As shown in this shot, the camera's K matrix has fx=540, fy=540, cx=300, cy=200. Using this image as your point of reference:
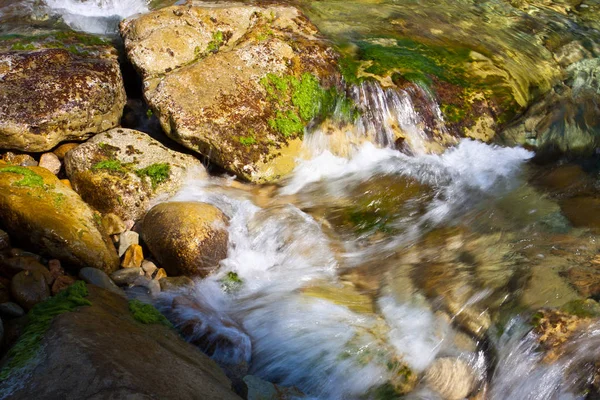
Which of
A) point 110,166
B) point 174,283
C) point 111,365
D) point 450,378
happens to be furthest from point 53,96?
point 450,378

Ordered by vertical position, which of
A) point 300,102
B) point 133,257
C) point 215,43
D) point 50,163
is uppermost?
point 215,43

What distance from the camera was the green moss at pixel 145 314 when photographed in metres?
3.96

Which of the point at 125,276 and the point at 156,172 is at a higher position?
the point at 156,172

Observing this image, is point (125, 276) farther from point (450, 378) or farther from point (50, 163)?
point (450, 378)

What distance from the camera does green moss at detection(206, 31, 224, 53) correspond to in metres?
7.39

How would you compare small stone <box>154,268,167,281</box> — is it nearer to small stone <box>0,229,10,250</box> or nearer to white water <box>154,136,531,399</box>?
white water <box>154,136,531,399</box>

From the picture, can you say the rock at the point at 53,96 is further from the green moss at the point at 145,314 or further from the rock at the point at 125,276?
the green moss at the point at 145,314

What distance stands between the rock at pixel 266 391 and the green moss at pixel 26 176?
3.15m

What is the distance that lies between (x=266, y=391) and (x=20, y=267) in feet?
8.03

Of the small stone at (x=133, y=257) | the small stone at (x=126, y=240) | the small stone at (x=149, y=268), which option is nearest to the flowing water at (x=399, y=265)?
the small stone at (x=149, y=268)

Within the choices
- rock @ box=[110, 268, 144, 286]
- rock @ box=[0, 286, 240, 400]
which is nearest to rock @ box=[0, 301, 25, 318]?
rock @ box=[0, 286, 240, 400]

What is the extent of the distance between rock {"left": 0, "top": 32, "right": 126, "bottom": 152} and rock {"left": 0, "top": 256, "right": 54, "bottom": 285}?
6.47ft

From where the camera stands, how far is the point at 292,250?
5891 millimetres

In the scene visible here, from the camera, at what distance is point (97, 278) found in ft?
16.1
